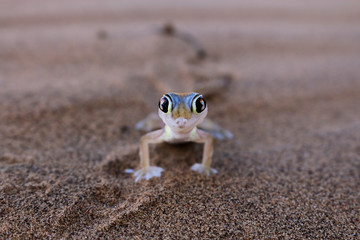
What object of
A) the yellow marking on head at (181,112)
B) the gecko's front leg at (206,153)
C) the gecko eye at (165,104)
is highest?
the gecko eye at (165,104)

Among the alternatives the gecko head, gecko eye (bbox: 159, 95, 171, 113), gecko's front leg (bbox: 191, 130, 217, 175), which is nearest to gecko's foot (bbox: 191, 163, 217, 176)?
gecko's front leg (bbox: 191, 130, 217, 175)

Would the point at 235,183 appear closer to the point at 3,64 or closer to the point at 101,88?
the point at 101,88

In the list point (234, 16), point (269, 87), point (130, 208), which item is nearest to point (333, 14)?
point (234, 16)

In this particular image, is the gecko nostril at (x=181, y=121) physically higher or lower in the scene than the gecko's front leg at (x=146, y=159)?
higher

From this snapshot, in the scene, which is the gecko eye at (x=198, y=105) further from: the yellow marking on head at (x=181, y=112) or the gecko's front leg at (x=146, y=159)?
the gecko's front leg at (x=146, y=159)

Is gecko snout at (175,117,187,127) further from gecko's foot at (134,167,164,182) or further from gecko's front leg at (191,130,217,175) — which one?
gecko's foot at (134,167,164,182)

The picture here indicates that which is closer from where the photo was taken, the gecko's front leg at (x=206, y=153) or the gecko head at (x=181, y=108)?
the gecko head at (x=181, y=108)

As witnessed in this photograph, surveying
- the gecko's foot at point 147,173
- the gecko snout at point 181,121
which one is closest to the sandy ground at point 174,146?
the gecko's foot at point 147,173

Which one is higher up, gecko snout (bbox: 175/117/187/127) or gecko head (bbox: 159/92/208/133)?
gecko head (bbox: 159/92/208/133)

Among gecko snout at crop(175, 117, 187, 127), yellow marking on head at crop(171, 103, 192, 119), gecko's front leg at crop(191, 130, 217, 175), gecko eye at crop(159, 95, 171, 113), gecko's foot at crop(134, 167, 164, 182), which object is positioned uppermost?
gecko eye at crop(159, 95, 171, 113)
